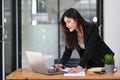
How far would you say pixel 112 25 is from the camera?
5.44 m

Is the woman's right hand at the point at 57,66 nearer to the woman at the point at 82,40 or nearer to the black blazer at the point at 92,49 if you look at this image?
the woman at the point at 82,40

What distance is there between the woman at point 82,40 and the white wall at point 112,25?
2556mm

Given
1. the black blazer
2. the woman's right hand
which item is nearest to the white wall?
the black blazer

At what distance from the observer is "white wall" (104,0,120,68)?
541cm

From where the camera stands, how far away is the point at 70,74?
8.38ft

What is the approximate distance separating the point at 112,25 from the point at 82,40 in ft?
8.84

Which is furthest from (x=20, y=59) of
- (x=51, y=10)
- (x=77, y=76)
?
(x=77, y=76)

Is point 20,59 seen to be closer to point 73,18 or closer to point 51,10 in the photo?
point 51,10

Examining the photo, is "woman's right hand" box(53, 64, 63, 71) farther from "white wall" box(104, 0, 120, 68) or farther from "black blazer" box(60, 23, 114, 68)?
"white wall" box(104, 0, 120, 68)

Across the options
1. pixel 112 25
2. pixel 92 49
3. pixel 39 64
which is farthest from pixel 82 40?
pixel 112 25

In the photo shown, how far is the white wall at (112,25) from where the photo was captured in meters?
5.41

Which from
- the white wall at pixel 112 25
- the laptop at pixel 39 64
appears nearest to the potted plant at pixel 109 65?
the laptop at pixel 39 64

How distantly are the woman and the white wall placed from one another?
2.56 m

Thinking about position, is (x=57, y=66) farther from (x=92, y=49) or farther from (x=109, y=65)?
(x=109, y=65)
